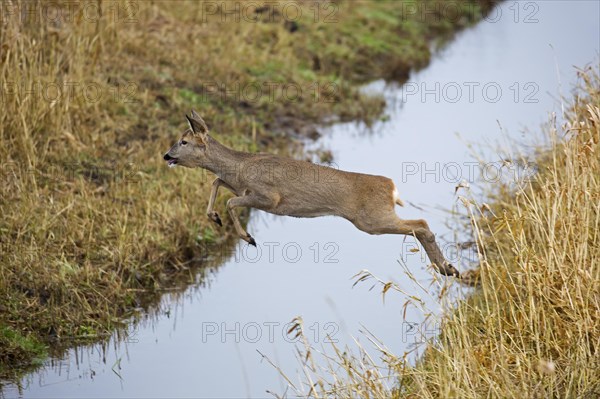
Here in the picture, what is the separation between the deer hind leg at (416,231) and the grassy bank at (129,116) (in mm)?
3039

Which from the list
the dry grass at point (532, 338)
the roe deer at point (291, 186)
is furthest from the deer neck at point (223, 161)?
the dry grass at point (532, 338)

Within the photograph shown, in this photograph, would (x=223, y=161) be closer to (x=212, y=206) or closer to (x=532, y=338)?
(x=212, y=206)

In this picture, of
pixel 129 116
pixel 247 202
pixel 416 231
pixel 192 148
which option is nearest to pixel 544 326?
pixel 416 231

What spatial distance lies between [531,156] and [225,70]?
243 inches

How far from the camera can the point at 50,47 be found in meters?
16.7

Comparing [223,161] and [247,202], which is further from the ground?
[223,161]

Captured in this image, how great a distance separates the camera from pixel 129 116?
55.2ft

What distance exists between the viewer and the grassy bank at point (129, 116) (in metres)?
12.4

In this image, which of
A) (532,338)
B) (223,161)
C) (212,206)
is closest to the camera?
(532,338)

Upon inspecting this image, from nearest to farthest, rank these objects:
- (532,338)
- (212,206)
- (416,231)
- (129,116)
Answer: (532,338) → (212,206) → (416,231) → (129,116)

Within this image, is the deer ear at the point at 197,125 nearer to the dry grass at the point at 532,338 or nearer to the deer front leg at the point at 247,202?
the deer front leg at the point at 247,202

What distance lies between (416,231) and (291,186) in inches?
52.2

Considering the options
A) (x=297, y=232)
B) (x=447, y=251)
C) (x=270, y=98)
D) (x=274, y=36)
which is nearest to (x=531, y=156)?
(x=447, y=251)

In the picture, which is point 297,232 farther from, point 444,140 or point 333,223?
point 444,140
